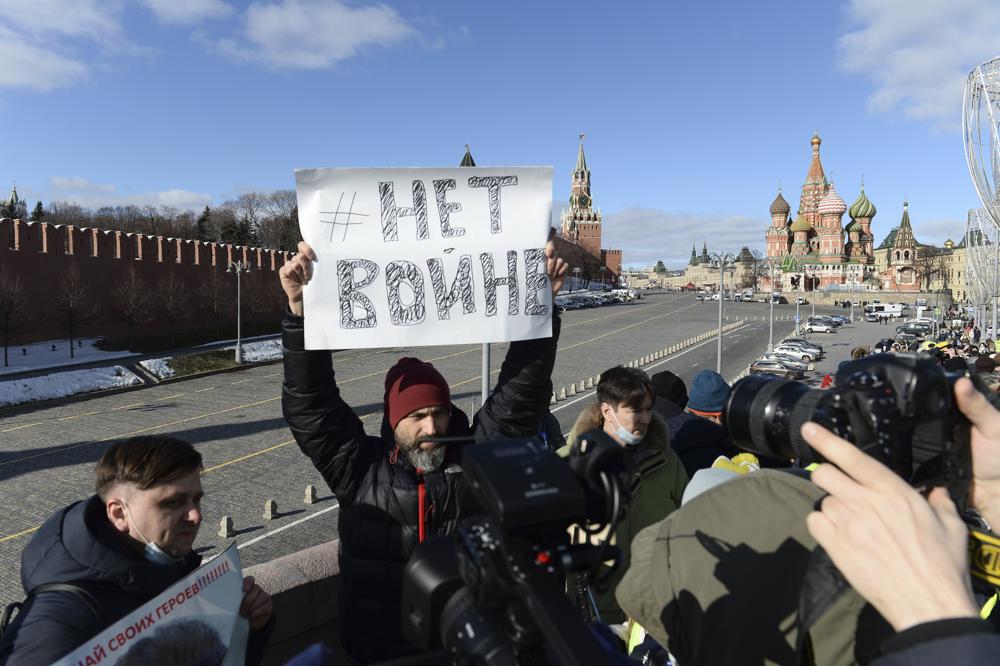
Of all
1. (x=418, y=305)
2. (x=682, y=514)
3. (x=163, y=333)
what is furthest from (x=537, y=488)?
(x=163, y=333)

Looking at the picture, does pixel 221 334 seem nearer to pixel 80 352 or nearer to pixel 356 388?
pixel 80 352

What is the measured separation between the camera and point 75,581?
5.49 feet

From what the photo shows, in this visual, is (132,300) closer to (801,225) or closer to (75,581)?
(75,581)

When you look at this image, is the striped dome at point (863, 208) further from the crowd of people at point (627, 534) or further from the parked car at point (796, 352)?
the crowd of people at point (627, 534)

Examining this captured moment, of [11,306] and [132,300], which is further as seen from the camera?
[132,300]

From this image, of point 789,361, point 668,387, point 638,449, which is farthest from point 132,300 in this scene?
point 638,449

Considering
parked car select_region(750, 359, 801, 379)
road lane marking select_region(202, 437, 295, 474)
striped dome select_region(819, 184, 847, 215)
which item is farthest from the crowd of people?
striped dome select_region(819, 184, 847, 215)

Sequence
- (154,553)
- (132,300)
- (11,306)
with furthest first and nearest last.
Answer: (132,300) → (11,306) → (154,553)

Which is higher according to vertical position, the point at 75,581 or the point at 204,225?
the point at 204,225

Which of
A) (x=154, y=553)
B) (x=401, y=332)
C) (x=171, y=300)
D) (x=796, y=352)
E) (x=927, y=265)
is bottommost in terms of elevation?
(x=796, y=352)

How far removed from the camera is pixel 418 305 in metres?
2.69

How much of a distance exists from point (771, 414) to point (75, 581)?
1.75 metres

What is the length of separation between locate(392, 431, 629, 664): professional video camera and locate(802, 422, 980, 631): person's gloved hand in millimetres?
314

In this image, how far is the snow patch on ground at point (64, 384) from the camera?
80.1 ft
